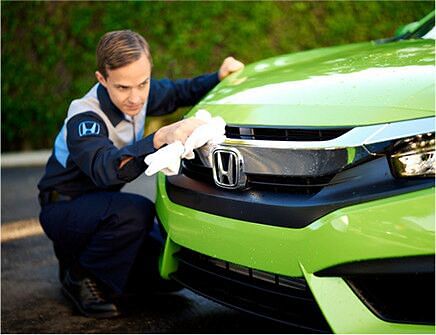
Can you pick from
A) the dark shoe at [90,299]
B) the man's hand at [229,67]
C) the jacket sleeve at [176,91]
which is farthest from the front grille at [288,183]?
the jacket sleeve at [176,91]

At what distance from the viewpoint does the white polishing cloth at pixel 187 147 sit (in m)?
2.88

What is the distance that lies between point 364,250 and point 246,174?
1.62 ft

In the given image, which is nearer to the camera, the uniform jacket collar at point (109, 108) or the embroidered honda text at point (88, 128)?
the embroidered honda text at point (88, 128)

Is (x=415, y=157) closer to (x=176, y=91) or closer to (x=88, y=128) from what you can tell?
(x=88, y=128)

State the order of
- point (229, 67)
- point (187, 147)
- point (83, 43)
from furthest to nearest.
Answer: point (83, 43)
point (229, 67)
point (187, 147)

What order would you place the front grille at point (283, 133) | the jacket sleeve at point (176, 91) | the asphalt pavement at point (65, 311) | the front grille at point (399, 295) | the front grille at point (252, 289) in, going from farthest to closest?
1. the jacket sleeve at point (176, 91)
2. the asphalt pavement at point (65, 311)
3. the front grille at point (252, 289)
4. the front grille at point (283, 133)
5. the front grille at point (399, 295)

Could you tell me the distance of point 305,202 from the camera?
2.56 m

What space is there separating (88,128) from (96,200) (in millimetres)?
319

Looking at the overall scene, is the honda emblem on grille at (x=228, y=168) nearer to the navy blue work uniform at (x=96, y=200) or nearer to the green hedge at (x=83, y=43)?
the navy blue work uniform at (x=96, y=200)

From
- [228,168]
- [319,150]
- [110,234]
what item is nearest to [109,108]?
[110,234]

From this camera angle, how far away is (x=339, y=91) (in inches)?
109

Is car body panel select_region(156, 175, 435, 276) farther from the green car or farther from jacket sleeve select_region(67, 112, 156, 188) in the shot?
jacket sleeve select_region(67, 112, 156, 188)

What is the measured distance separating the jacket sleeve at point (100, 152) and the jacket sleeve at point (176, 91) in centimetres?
56

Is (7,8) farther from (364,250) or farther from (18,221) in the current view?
(364,250)
